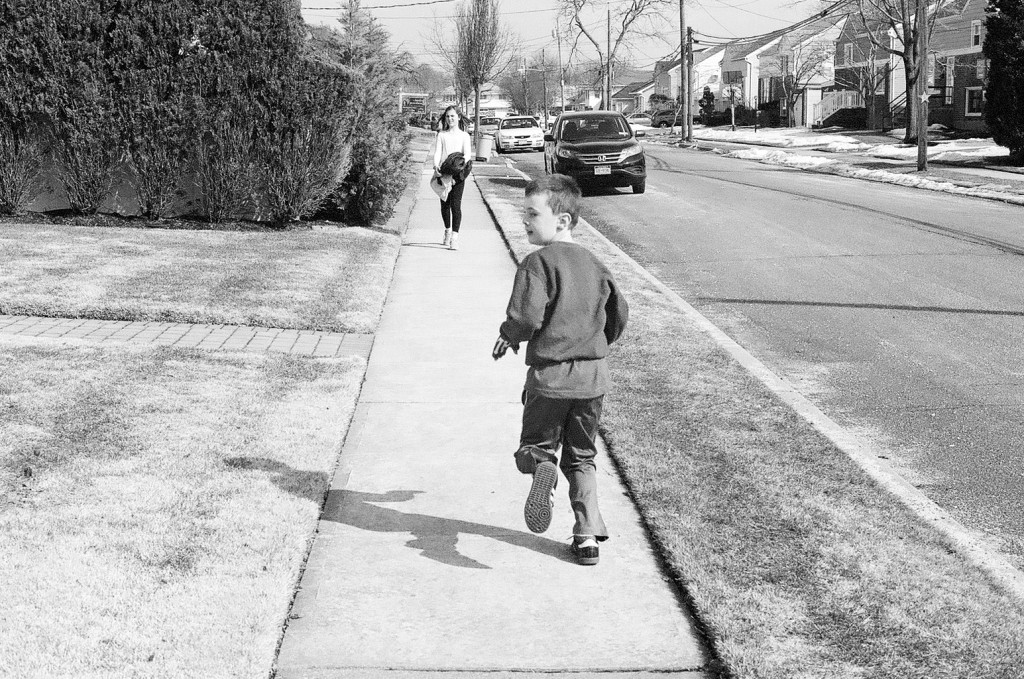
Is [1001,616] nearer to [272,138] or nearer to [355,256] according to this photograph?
[355,256]

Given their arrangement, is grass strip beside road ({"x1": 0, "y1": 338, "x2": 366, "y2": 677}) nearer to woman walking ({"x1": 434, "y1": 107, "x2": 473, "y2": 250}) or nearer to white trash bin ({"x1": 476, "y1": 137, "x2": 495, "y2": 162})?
woman walking ({"x1": 434, "y1": 107, "x2": 473, "y2": 250})

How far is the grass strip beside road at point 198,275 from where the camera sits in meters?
8.84

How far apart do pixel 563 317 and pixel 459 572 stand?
100cm

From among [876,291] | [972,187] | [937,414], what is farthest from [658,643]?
[972,187]

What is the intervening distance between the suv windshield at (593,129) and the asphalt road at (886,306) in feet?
5.31

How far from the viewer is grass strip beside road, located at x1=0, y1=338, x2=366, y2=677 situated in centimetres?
346

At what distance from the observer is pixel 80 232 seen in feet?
42.6

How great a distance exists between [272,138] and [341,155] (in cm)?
85

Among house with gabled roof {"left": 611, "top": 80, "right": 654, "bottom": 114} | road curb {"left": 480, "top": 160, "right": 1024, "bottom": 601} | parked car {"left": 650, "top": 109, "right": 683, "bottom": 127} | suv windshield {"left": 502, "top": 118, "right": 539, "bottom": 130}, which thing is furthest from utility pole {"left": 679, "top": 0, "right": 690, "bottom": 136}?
house with gabled roof {"left": 611, "top": 80, "right": 654, "bottom": 114}

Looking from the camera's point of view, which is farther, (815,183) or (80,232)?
(815,183)

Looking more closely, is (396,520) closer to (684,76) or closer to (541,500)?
(541,500)

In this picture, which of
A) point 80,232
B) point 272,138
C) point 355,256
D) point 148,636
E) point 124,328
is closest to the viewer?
point 148,636

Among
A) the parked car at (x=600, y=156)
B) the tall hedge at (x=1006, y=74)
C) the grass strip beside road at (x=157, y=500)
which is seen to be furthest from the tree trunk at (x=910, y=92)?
the grass strip beside road at (x=157, y=500)

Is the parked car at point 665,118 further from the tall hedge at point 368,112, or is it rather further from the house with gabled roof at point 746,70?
the tall hedge at point 368,112
